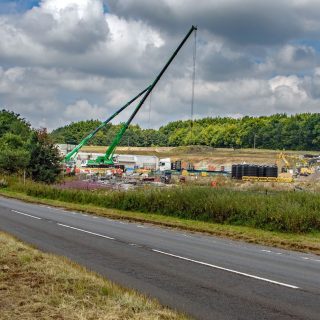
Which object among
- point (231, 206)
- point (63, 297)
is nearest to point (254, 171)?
point (231, 206)

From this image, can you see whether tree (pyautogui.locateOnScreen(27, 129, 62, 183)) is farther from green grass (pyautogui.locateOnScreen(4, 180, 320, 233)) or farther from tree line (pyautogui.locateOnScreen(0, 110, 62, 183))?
green grass (pyautogui.locateOnScreen(4, 180, 320, 233))

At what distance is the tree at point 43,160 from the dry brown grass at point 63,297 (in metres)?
48.3

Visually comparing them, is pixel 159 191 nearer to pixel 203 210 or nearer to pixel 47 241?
pixel 203 210

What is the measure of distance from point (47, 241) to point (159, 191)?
14.5 m

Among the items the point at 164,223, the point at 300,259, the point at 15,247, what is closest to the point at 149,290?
the point at 15,247

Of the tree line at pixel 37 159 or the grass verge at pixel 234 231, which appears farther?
the tree line at pixel 37 159

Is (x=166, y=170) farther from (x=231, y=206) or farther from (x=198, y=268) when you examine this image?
(x=198, y=268)

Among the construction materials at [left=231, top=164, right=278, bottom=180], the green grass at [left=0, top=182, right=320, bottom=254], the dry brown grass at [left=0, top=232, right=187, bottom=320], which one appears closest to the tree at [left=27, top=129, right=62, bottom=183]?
the green grass at [left=0, top=182, right=320, bottom=254]

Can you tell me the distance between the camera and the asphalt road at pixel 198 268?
9094 millimetres

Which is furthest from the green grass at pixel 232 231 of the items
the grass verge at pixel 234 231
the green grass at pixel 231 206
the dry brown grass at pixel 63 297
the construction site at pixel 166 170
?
the construction site at pixel 166 170

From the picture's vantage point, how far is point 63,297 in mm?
8203

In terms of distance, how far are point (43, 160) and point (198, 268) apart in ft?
158

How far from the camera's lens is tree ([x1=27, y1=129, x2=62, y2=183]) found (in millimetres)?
58469

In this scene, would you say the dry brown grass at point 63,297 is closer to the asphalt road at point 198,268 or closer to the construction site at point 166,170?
the asphalt road at point 198,268
